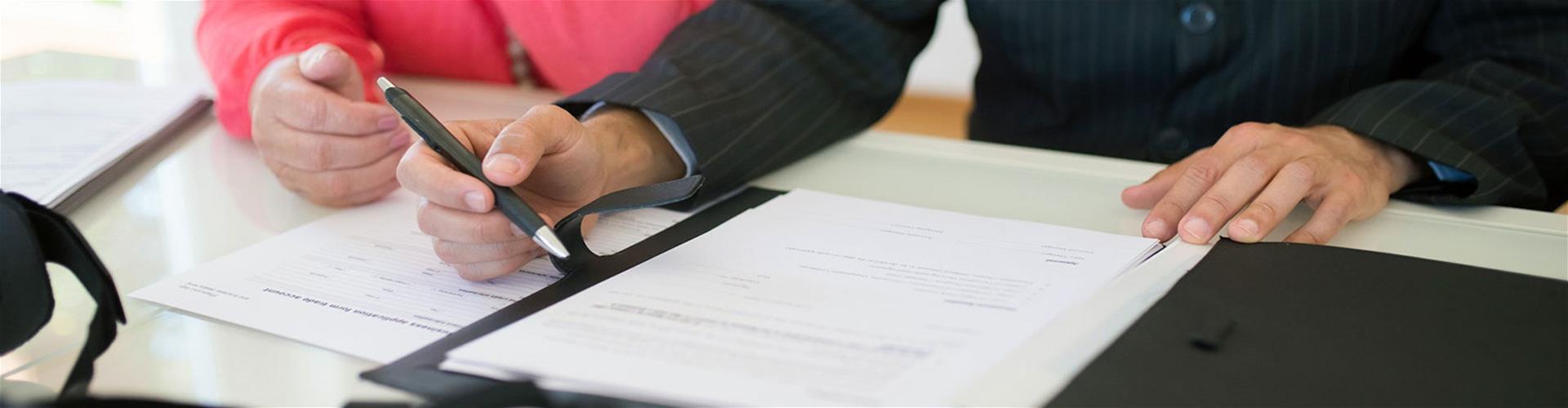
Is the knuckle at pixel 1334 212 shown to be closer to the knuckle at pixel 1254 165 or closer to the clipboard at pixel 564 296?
the knuckle at pixel 1254 165

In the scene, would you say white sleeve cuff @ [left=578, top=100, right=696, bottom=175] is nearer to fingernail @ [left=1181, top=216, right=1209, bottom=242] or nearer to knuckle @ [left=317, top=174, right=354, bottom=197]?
knuckle @ [left=317, top=174, right=354, bottom=197]

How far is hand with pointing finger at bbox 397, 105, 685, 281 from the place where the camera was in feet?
2.11

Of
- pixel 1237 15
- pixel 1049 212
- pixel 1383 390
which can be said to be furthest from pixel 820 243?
pixel 1237 15

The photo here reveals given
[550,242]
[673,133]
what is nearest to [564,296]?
[550,242]

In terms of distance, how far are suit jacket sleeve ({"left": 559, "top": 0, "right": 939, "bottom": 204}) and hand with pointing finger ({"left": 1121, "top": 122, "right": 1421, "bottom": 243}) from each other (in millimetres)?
272

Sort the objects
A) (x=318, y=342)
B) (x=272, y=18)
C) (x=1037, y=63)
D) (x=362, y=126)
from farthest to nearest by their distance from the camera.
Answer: (x=1037, y=63)
(x=272, y=18)
(x=362, y=126)
(x=318, y=342)

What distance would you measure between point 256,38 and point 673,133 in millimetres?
425

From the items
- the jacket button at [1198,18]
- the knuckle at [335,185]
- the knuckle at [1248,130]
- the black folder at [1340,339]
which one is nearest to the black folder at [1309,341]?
the black folder at [1340,339]

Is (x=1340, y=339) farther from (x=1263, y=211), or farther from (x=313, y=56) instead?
(x=313, y=56)

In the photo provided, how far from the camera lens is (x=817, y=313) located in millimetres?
555

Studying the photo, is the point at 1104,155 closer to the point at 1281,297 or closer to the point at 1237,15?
the point at 1237,15

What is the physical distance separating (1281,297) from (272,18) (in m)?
0.86

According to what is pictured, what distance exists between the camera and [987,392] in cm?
47

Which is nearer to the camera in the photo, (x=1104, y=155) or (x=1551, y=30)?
(x=1551, y=30)
